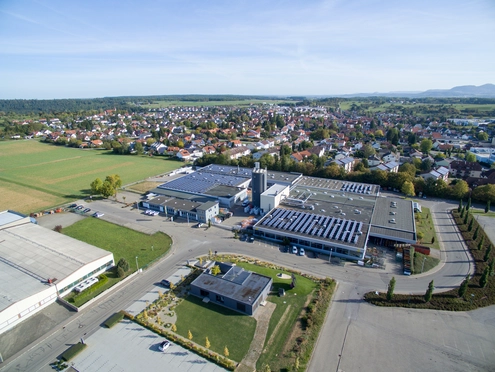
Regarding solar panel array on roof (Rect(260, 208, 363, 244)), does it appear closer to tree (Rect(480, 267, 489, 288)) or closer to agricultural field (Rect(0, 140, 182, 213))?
tree (Rect(480, 267, 489, 288))

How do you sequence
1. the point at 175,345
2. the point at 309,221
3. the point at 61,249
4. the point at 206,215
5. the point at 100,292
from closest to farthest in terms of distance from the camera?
the point at 175,345 < the point at 100,292 < the point at 61,249 < the point at 309,221 < the point at 206,215

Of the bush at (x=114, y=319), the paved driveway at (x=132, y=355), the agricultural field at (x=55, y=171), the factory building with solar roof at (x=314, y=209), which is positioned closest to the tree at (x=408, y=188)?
the factory building with solar roof at (x=314, y=209)

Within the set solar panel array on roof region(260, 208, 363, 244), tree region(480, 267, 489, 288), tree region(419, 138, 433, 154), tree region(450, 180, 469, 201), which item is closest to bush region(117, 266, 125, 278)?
solar panel array on roof region(260, 208, 363, 244)

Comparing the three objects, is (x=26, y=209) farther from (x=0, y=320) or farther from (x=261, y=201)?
(x=261, y=201)

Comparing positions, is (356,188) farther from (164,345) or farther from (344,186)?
(164,345)

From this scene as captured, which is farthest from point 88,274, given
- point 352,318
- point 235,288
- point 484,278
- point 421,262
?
point 484,278

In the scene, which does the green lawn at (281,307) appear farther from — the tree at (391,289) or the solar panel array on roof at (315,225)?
the solar panel array on roof at (315,225)

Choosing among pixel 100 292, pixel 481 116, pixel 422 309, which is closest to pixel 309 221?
pixel 422 309
